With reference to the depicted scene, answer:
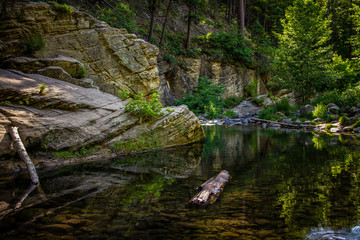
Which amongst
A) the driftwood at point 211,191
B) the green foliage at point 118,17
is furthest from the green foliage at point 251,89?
the driftwood at point 211,191

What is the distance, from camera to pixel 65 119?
675 centimetres

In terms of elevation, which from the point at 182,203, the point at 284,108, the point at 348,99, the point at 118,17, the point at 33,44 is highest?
the point at 118,17

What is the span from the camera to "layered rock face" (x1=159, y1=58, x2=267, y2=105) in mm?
22922

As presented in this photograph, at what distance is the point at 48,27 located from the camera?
490 inches

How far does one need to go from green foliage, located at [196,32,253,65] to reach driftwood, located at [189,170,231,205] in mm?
25170

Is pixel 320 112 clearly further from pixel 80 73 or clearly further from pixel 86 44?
pixel 86 44

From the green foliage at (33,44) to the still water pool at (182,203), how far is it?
7497 millimetres

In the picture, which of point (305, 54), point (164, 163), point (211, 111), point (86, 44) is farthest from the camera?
point (211, 111)

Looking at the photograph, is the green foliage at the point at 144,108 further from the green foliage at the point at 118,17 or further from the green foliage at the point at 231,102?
the green foliage at the point at 231,102

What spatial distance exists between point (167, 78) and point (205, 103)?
15.2 feet

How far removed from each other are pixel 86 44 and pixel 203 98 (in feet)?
42.7

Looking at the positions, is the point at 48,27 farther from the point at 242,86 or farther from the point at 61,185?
the point at 242,86

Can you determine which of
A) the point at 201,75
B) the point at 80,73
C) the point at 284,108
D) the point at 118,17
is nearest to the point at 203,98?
the point at 201,75

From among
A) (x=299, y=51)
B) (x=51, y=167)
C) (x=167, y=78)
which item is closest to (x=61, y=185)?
(x=51, y=167)
